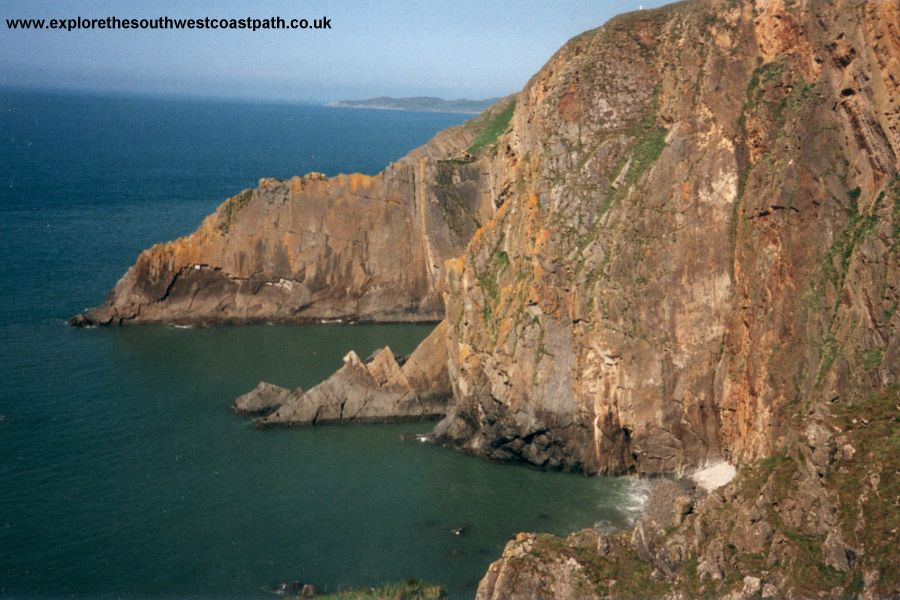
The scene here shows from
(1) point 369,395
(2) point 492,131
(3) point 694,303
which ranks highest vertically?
(2) point 492,131

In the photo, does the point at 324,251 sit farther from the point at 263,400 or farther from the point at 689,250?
the point at 689,250

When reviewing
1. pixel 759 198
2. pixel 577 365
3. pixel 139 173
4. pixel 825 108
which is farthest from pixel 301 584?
pixel 139 173

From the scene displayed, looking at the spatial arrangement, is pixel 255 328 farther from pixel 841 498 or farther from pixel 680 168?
pixel 841 498

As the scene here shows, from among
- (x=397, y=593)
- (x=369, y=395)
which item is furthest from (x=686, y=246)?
(x=397, y=593)

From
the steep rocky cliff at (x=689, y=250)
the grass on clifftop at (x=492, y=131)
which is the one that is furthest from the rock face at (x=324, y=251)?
the steep rocky cliff at (x=689, y=250)

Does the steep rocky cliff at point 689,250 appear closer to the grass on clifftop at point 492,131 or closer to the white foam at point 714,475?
the white foam at point 714,475
